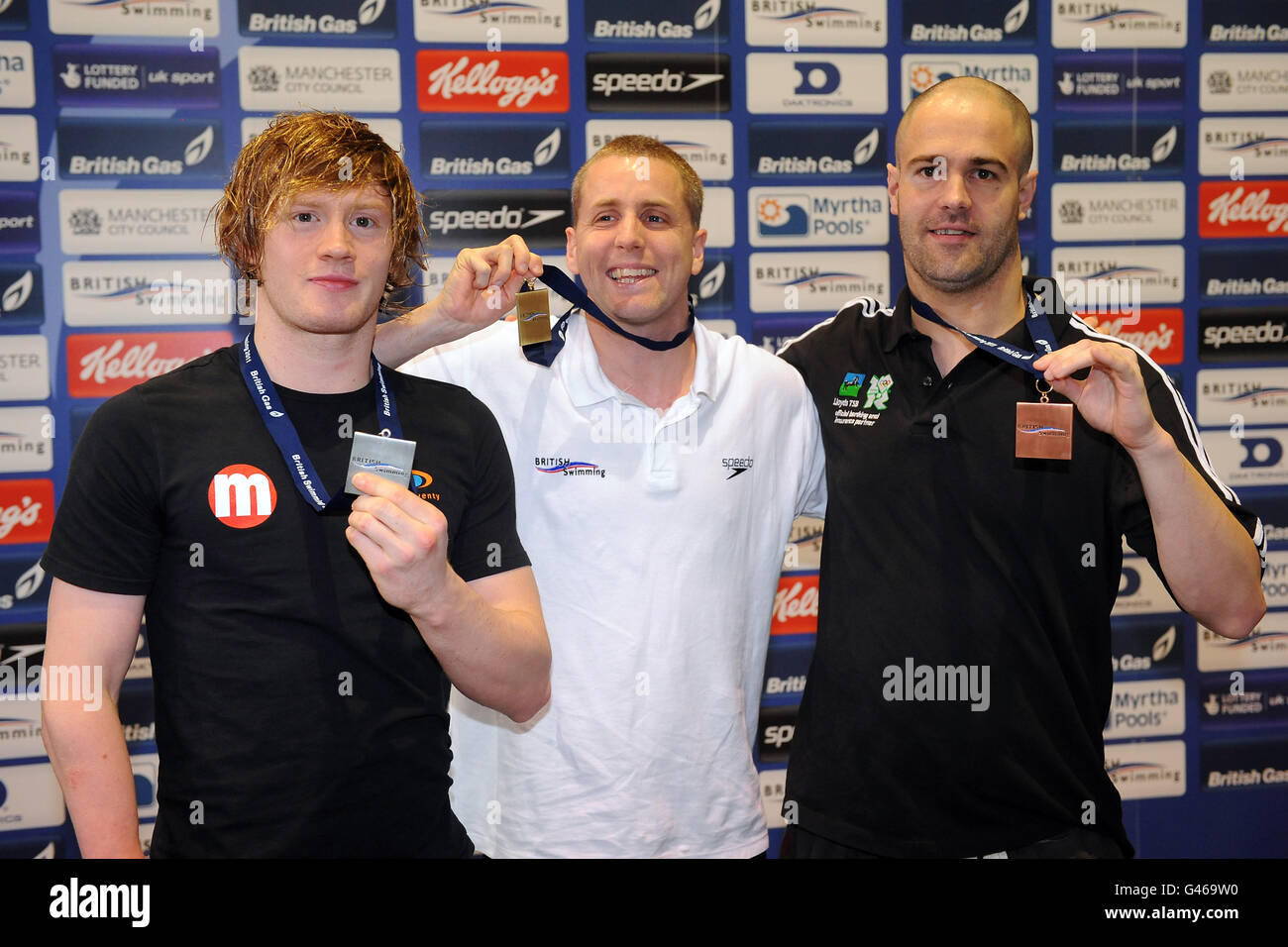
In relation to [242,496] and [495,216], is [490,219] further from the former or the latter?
[242,496]

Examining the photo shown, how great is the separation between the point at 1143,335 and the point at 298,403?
3.39 meters

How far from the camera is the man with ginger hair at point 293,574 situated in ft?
5.68

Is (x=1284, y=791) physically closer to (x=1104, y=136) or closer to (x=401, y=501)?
(x=1104, y=136)

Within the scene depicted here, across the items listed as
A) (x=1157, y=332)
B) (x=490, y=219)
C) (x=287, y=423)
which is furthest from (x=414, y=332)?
(x=1157, y=332)

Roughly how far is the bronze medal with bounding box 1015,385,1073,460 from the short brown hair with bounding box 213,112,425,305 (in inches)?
54.2

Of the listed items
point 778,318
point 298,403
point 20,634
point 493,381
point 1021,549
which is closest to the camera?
point 298,403

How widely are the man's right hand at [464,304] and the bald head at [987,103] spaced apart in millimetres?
991

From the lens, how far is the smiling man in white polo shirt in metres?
2.30

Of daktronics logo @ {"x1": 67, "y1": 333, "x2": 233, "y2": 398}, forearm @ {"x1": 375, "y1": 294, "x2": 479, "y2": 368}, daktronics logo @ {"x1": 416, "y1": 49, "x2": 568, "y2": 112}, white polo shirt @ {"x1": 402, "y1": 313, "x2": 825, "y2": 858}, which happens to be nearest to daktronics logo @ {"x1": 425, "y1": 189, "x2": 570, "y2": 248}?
daktronics logo @ {"x1": 416, "y1": 49, "x2": 568, "y2": 112}

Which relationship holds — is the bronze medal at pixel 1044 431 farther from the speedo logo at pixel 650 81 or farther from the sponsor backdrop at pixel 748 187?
the speedo logo at pixel 650 81

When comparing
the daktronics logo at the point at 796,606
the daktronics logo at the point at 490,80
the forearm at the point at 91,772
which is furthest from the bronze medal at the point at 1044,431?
the daktronics logo at the point at 490,80

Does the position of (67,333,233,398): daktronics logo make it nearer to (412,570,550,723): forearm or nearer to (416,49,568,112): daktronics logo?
(416,49,568,112): daktronics logo

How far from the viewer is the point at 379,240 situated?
1.99 meters
